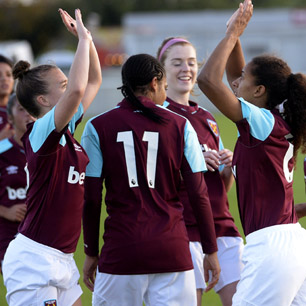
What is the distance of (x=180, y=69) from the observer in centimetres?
559

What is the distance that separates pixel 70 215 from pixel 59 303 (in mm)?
528

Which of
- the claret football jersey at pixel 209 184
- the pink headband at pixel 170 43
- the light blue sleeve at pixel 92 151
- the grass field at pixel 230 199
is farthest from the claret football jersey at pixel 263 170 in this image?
the grass field at pixel 230 199

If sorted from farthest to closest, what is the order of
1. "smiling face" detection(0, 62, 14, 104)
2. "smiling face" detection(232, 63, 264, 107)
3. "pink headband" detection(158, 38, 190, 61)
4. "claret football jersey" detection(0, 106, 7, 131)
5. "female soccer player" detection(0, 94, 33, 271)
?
"claret football jersey" detection(0, 106, 7, 131) → "smiling face" detection(0, 62, 14, 104) → "female soccer player" detection(0, 94, 33, 271) → "pink headband" detection(158, 38, 190, 61) → "smiling face" detection(232, 63, 264, 107)

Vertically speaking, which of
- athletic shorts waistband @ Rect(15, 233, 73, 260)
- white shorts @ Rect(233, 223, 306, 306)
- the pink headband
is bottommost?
white shorts @ Rect(233, 223, 306, 306)

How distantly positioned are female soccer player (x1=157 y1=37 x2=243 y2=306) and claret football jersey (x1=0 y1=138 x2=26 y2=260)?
1.42 metres

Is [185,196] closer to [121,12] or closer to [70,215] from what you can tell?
[70,215]

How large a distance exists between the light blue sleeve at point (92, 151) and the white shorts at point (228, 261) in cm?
140

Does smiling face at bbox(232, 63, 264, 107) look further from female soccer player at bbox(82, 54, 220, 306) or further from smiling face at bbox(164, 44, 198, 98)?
smiling face at bbox(164, 44, 198, 98)

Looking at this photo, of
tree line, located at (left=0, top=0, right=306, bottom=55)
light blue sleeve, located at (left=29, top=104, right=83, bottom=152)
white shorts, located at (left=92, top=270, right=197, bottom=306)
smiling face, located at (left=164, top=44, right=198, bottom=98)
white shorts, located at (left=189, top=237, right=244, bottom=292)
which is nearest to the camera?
light blue sleeve, located at (left=29, top=104, right=83, bottom=152)

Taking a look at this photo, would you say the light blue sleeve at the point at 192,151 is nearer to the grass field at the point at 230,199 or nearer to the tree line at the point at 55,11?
the grass field at the point at 230,199

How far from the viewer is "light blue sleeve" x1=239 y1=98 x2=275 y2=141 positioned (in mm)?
4031

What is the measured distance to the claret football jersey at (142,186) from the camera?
403cm

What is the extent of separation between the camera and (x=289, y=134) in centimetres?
427

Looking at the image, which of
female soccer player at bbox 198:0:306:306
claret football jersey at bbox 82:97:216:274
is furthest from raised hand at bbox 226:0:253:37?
claret football jersey at bbox 82:97:216:274
